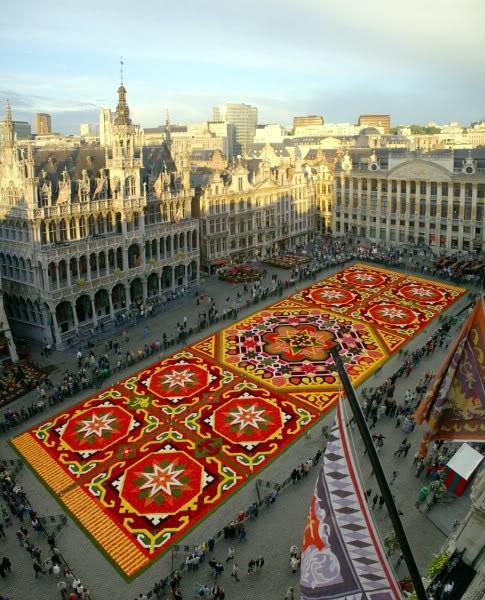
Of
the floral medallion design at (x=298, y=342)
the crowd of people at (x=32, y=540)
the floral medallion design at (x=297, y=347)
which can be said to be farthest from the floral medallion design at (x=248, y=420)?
the crowd of people at (x=32, y=540)

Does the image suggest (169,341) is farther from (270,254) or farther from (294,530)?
(270,254)

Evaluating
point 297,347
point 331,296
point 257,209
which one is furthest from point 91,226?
point 257,209

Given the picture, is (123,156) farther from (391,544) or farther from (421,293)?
(391,544)

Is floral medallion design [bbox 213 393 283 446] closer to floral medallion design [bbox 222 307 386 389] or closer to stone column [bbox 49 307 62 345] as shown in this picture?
floral medallion design [bbox 222 307 386 389]

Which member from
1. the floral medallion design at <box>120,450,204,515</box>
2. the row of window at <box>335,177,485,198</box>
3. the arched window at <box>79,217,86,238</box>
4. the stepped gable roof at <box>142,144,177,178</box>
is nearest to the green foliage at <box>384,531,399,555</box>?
the floral medallion design at <box>120,450,204,515</box>

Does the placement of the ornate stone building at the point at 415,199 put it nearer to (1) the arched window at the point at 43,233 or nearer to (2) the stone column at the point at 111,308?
(2) the stone column at the point at 111,308

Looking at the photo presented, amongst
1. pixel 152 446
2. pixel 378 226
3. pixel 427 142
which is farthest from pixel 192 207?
pixel 427 142
